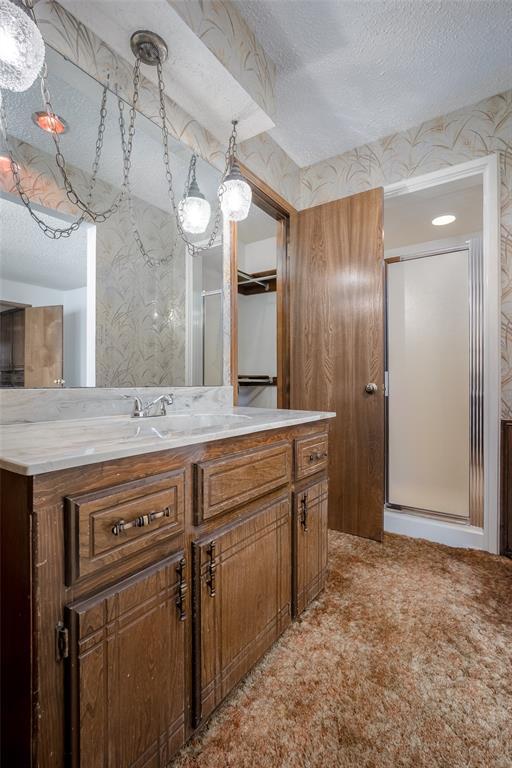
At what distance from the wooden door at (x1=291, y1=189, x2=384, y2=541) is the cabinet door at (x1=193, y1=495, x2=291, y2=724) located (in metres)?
1.09

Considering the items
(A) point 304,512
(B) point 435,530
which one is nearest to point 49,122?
(A) point 304,512

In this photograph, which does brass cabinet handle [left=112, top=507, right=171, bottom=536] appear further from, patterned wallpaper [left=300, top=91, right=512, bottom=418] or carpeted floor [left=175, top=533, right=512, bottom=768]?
patterned wallpaper [left=300, top=91, right=512, bottom=418]

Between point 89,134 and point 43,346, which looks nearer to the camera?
point 43,346

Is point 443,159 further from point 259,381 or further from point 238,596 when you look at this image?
point 238,596

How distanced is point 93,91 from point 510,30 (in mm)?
1884

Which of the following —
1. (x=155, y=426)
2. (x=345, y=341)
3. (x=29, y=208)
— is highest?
(x=29, y=208)

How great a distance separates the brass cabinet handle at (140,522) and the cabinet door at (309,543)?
0.66 metres

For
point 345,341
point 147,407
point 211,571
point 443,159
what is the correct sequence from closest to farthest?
point 211,571, point 147,407, point 443,159, point 345,341

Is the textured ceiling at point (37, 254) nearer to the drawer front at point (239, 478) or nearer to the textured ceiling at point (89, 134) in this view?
the textured ceiling at point (89, 134)

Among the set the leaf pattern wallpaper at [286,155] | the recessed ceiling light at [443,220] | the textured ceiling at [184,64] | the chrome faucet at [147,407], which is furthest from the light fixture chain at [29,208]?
the recessed ceiling light at [443,220]

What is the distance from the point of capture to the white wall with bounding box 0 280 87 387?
1123mm

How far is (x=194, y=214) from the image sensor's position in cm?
172

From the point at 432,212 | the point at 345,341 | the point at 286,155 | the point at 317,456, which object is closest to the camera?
the point at 317,456

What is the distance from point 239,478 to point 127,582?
0.41m
